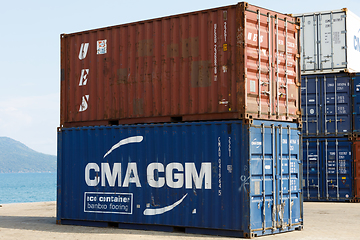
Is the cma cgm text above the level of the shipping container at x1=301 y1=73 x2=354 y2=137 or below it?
below

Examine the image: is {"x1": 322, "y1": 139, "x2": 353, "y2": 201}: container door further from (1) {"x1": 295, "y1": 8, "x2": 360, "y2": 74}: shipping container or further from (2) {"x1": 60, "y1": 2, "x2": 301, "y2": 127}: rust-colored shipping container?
(2) {"x1": 60, "y1": 2, "x2": 301, "y2": 127}: rust-colored shipping container

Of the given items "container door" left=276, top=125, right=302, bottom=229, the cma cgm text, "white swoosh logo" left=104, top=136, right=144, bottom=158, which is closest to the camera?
the cma cgm text

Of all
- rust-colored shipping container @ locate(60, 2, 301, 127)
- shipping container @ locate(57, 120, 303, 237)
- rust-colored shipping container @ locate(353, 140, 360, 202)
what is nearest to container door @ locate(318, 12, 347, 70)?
rust-colored shipping container @ locate(353, 140, 360, 202)

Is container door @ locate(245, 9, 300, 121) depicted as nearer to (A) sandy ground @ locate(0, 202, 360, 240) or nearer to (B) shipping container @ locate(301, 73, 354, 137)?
(A) sandy ground @ locate(0, 202, 360, 240)

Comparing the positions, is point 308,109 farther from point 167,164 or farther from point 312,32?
point 167,164

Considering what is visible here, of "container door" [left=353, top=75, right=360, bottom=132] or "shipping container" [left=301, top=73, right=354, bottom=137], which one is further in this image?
"shipping container" [left=301, top=73, right=354, bottom=137]

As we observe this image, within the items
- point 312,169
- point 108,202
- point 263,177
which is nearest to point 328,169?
point 312,169

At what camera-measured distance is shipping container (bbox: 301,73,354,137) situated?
71.6 ft

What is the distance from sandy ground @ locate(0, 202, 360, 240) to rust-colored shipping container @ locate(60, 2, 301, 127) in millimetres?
3117

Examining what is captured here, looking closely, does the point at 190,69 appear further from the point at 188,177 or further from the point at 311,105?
the point at 311,105

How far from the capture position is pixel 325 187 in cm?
2195

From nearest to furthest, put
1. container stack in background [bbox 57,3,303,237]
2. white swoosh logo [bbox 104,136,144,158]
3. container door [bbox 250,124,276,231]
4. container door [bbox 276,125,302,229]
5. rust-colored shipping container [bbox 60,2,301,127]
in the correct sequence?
1. container door [bbox 250,124,276,231]
2. container stack in background [bbox 57,3,303,237]
3. rust-colored shipping container [bbox 60,2,301,127]
4. container door [bbox 276,125,302,229]
5. white swoosh logo [bbox 104,136,144,158]

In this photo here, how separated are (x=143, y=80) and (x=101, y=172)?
9.84 feet

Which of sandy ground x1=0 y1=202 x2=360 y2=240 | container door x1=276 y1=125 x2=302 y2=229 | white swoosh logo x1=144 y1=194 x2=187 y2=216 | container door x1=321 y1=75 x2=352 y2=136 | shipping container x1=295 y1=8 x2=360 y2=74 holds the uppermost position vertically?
shipping container x1=295 y1=8 x2=360 y2=74
